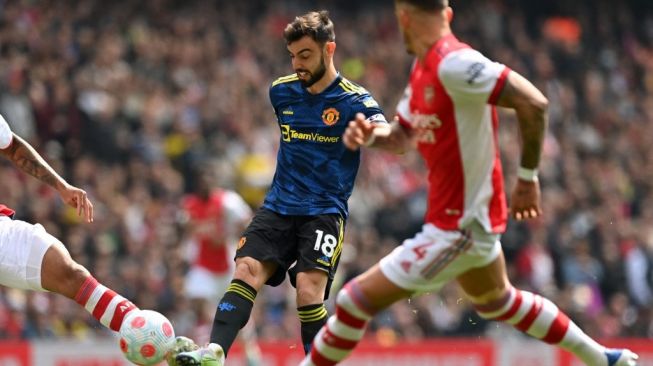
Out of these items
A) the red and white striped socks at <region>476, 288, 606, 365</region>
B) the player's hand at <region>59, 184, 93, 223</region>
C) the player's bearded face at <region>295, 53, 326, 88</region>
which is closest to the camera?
the red and white striped socks at <region>476, 288, 606, 365</region>

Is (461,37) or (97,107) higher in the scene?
(97,107)

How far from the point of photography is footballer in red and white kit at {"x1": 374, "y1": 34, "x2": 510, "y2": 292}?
26.0 feet

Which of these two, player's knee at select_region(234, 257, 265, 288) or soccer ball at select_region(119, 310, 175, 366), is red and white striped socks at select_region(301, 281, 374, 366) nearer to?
soccer ball at select_region(119, 310, 175, 366)

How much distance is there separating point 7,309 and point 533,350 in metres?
6.25

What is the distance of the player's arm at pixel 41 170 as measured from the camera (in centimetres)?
952

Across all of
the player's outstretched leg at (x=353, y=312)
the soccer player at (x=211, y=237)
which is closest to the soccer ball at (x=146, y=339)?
the player's outstretched leg at (x=353, y=312)

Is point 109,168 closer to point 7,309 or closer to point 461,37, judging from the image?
point 7,309

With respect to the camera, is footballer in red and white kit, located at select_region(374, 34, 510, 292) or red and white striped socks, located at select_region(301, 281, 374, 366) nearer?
footballer in red and white kit, located at select_region(374, 34, 510, 292)

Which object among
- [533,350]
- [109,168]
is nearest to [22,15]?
[109,168]

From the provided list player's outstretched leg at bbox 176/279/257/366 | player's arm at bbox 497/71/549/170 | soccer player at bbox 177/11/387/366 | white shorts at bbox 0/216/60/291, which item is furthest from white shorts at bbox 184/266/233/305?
player's arm at bbox 497/71/549/170

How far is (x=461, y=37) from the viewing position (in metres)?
25.0

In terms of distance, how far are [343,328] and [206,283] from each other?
7.99m

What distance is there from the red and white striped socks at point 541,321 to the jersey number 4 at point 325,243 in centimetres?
158

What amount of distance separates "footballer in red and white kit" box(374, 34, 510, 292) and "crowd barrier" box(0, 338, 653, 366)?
6648mm
